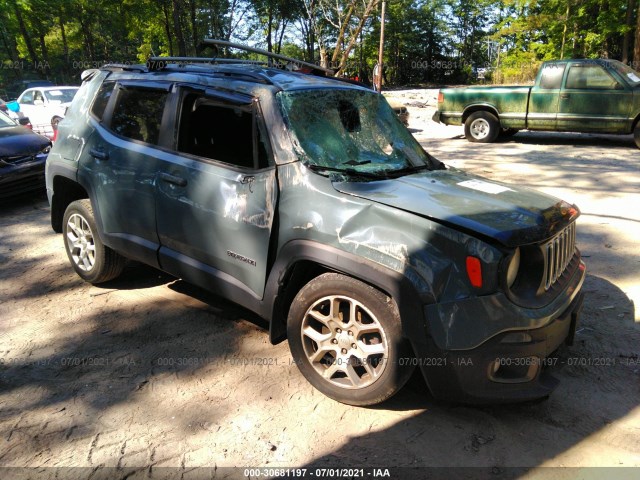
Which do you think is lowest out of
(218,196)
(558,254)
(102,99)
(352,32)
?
(558,254)

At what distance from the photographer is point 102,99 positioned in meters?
4.14

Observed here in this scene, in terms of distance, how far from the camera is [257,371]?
10.5 feet

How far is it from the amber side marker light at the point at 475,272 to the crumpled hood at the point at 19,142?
23.2 feet

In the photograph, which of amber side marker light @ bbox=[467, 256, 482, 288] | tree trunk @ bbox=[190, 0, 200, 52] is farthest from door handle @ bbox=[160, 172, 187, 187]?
tree trunk @ bbox=[190, 0, 200, 52]

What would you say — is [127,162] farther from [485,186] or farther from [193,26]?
[193,26]

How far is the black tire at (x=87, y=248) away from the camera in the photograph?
4170mm

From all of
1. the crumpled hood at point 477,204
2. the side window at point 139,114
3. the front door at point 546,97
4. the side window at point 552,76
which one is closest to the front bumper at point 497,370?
the crumpled hood at point 477,204

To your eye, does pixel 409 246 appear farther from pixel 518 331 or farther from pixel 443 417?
pixel 443 417

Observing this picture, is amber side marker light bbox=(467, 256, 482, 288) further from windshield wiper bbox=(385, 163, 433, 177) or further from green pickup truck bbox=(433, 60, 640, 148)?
green pickup truck bbox=(433, 60, 640, 148)

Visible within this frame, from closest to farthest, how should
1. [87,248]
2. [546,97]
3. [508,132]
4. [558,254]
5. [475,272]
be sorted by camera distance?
[475,272] < [558,254] < [87,248] < [546,97] < [508,132]

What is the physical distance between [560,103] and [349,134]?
31.2 ft

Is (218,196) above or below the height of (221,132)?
below

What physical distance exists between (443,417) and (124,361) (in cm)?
211

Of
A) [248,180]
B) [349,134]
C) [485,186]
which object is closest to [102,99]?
[248,180]
